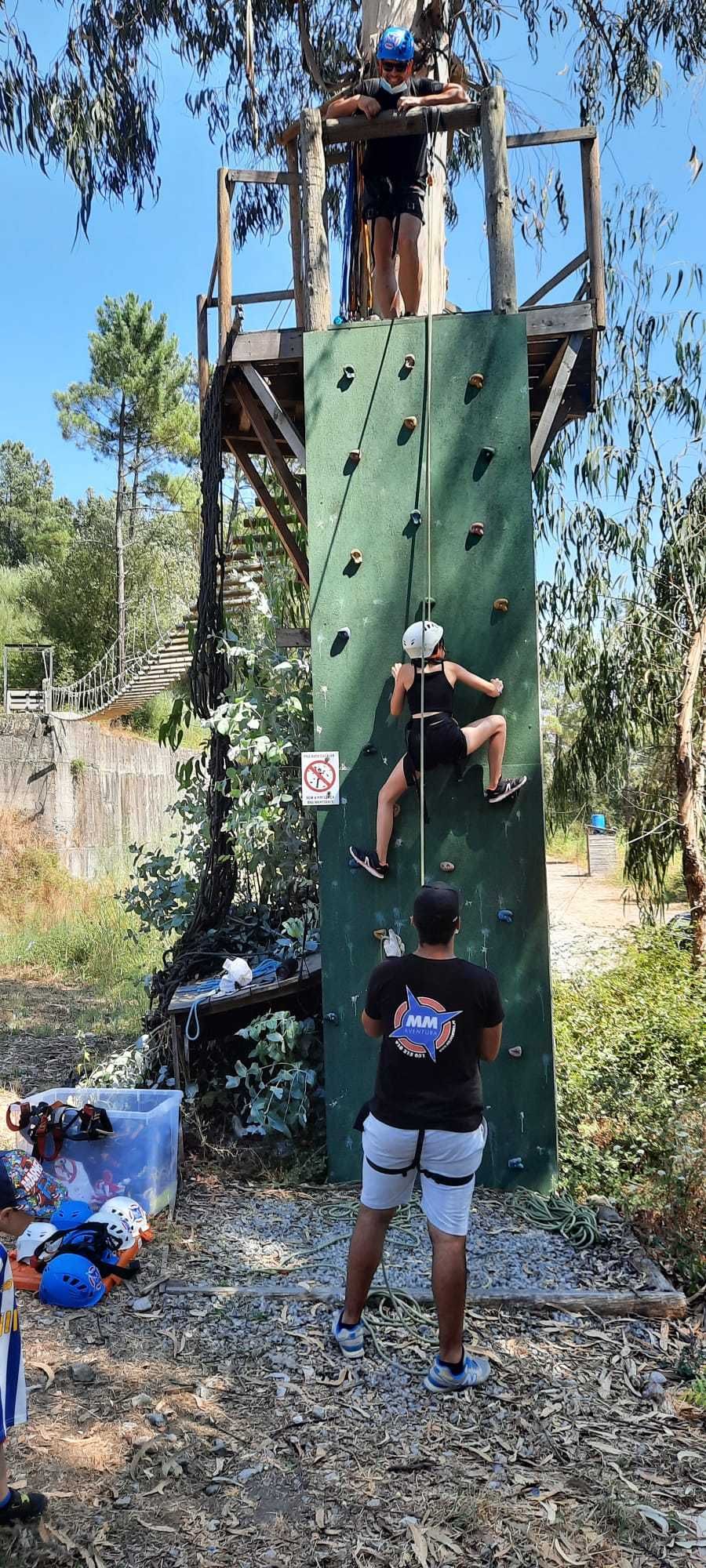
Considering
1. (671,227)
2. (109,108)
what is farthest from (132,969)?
(671,227)

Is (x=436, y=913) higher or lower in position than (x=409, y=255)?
lower

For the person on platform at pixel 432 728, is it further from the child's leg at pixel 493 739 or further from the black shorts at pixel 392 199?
the black shorts at pixel 392 199

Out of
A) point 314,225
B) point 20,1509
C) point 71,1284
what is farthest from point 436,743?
point 20,1509

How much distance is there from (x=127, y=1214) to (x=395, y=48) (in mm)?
5657

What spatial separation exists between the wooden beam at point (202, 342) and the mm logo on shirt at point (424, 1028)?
15.4 feet

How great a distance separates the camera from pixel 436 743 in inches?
200

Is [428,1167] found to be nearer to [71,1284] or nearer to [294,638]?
[71,1284]

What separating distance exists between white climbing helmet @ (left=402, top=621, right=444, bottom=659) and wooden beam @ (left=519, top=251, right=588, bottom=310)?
192cm

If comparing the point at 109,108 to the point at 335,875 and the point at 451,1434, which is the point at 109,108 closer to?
the point at 335,875

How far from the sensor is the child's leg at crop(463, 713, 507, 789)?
5211 mm

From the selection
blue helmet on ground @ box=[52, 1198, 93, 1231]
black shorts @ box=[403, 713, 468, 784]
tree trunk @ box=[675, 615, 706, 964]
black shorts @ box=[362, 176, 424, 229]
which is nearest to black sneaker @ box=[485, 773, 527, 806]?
black shorts @ box=[403, 713, 468, 784]

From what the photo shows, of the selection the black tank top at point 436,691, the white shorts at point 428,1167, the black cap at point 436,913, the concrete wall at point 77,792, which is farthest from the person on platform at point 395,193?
the concrete wall at point 77,792

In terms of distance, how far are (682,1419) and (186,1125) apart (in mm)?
3049

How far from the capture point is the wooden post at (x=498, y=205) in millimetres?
5434
